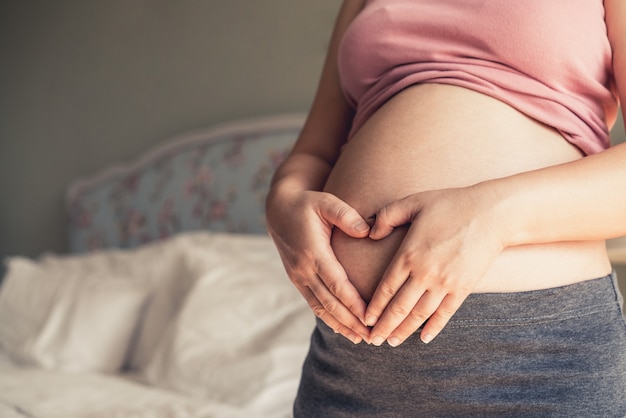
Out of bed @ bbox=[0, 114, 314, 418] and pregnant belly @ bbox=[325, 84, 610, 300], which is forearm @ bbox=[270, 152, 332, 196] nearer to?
pregnant belly @ bbox=[325, 84, 610, 300]

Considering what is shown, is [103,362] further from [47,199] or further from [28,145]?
[28,145]

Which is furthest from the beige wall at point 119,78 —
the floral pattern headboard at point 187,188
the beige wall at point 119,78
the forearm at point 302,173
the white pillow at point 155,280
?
the forearm at point 302,173

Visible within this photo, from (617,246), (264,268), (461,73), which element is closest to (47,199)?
(264,268)

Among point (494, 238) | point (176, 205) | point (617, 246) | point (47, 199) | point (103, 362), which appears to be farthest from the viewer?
point (47, 199)

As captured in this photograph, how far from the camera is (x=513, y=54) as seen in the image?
75cm

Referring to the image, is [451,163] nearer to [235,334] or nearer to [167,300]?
[235,334]

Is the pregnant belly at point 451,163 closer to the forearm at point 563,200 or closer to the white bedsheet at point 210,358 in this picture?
the forearm at point 563,200

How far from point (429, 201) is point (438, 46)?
0.25 metres

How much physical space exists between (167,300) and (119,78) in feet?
4.37

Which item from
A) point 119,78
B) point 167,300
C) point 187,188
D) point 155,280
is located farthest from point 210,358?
point 119,78

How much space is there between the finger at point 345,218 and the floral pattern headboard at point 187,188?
4.87 ft

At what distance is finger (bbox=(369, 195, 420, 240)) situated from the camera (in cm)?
65

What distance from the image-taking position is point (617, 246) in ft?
4.52

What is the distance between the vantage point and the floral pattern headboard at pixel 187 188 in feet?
7.46
